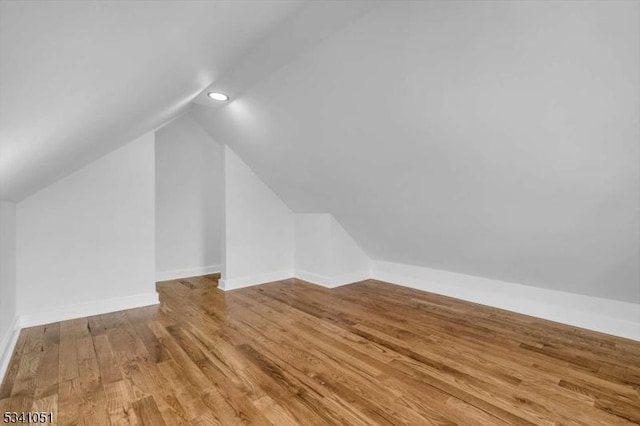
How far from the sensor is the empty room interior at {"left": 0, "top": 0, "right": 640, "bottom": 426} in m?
1.19

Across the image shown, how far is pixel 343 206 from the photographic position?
346cm

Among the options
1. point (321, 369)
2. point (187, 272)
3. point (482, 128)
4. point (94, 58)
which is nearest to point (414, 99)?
point (482, 128)

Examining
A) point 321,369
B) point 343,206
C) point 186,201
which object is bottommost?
point 321,369

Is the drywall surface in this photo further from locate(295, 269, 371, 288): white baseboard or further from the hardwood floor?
the hardwood floor

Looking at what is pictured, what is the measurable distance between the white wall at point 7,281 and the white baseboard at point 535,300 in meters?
3.60

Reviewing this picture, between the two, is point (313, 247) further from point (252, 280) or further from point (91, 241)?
point (91, 241)

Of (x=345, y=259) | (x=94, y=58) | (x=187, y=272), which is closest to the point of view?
(x=94, y=58)

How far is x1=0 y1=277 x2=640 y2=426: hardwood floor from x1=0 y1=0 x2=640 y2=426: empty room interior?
2 cm

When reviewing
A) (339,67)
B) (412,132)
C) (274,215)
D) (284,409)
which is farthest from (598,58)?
(274,215)

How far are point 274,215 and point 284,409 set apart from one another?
9.36 feet

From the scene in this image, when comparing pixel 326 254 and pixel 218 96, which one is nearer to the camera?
pixel 218 96

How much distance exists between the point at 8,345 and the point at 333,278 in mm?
2871

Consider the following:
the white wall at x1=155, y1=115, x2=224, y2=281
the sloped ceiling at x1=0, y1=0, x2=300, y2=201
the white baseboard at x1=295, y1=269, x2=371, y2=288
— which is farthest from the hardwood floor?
the white wall at x1=155, y1=115, x2=224, y2=281

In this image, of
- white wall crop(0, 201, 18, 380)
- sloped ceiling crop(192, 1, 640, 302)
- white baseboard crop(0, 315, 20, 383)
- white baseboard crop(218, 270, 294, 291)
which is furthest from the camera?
white baseboard crop(218, 270, 294, 291)
